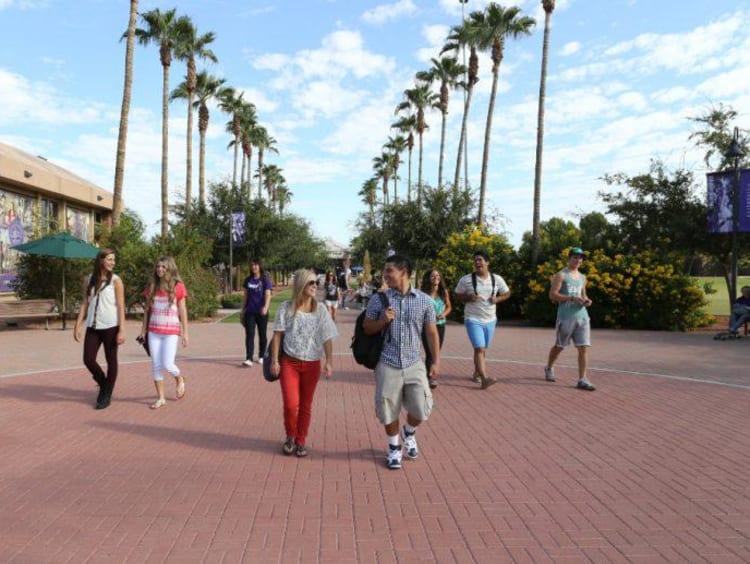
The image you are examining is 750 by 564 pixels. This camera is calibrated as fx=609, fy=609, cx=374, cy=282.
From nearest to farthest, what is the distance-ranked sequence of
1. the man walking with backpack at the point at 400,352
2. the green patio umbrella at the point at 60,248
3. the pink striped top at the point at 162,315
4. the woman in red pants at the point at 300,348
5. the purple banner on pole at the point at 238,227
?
the man walking with backpack at the point at 400,352 < the woman in red pants at the point at 300,348 < the pink striped top at the point at 162,315 < the green patio umbrella at the point at 60,248 < the purple banner on pole at the point at 238,227

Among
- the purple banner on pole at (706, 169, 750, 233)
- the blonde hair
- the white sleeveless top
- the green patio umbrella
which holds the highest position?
the purple banner on pole at (706, 169, 750, 233)

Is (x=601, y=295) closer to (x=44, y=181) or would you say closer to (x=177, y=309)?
(x=177, y=309)

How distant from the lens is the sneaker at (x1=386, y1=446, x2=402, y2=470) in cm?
477

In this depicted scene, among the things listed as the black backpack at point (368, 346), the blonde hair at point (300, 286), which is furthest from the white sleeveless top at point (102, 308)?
the black backpack at point (368, 346)

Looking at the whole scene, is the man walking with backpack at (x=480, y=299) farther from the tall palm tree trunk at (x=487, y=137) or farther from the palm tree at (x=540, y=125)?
the tall palm tree trunk at (x=487, y=137)

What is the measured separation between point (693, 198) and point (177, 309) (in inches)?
612

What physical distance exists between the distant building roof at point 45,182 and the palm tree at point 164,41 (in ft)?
15.9

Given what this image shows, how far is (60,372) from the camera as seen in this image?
9.27m

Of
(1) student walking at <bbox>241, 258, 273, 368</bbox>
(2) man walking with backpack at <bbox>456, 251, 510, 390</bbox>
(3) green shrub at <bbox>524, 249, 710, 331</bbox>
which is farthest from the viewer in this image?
(3) green shrub at <bbox>524, 249, 710, 331</bbox>

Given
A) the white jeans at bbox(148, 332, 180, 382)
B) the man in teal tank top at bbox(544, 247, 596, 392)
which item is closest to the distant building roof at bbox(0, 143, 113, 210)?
the white jeans at bbox(148, 332, 180, 382)

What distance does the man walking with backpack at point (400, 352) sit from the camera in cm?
462

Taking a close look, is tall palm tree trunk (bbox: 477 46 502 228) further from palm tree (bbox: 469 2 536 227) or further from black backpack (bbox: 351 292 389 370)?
black backpack (bbox: 351 292 389 370)

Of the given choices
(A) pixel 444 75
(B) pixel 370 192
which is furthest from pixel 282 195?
(A) pixel 444 75

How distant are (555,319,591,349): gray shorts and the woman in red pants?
4.17m
